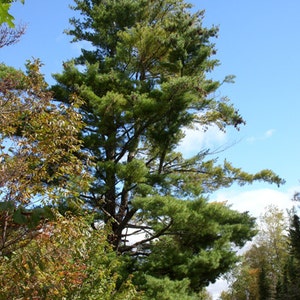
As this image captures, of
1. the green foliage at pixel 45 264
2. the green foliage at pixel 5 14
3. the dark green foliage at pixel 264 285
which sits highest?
the dark green foliage at pixel 264 285

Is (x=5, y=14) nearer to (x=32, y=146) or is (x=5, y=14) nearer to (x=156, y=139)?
(x=32, y=146)

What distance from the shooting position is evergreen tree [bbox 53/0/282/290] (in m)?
10.7

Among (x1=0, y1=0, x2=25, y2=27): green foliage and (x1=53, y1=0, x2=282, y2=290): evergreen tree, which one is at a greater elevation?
(x1=53, y1=0, x2=282, y2=290): evergreen tree

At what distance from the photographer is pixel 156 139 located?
12664mm

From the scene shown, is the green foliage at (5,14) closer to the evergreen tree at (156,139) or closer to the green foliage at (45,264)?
the green foliage at (45,264)

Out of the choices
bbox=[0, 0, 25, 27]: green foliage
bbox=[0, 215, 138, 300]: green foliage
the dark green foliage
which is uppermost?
the dark green foliage

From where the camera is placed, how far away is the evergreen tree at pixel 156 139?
10656mm

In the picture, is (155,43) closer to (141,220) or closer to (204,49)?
(204,49)

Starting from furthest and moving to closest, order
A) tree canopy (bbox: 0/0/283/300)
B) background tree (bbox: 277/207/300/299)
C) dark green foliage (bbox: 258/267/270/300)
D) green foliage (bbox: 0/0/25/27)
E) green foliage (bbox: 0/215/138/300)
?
dark green foliage (bbox: 258/267/270/300) < background tree (bbox: 277/207/300/299) < tree canopy (bbox: 0/0/283/300) < green foliage (bbox: 0/215/138/300) < green foliage (bbox: 0/0/25/27)

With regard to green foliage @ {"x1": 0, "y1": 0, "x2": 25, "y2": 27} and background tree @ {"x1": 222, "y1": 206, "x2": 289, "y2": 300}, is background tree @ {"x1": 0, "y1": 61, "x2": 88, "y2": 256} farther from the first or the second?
background tree @ {"x1": 222, "y1": 206, "x2": 289, "y2": 300}

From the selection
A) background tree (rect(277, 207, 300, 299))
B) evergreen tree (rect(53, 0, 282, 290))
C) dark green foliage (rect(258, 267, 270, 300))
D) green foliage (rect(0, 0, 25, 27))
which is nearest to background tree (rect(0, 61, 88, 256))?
green foliage (rect(0, 0, 25, 27))

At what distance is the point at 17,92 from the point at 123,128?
24.0 ft

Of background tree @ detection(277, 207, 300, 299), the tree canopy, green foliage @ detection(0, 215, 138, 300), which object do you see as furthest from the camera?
background tree @ detection(277, 207, 300, 299)

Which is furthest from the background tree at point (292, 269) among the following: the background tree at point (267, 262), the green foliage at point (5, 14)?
the green foliage at point (5, 14)
